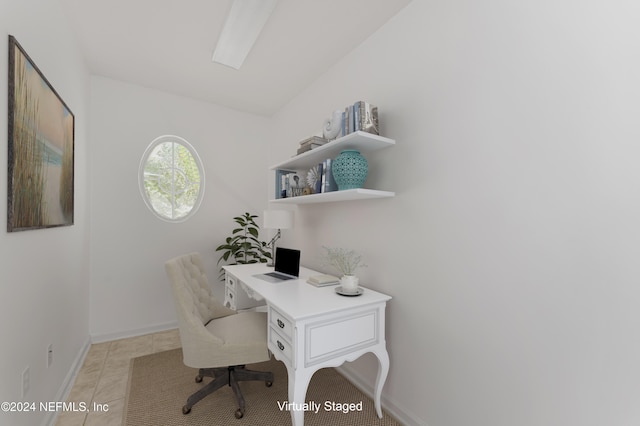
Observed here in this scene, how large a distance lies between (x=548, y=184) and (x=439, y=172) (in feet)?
1.69

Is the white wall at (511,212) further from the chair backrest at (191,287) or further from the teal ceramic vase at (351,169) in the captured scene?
the chair backrest at (191,287)

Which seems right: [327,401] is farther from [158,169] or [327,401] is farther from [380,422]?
[158,169]

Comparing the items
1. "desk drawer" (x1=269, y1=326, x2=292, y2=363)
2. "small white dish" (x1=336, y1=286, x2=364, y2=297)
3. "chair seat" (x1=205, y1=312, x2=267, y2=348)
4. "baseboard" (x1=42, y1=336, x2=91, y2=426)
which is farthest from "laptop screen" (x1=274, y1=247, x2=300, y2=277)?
"baseboard" (x1=42, y1=336, x2=91, y2=426)

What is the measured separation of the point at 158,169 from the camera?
3154 millimetres

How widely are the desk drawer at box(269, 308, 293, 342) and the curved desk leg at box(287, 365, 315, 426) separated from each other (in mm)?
169

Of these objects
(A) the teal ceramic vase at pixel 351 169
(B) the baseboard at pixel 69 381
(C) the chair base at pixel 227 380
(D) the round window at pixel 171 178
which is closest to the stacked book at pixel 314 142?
(A) the teal ceramic vase at pixel 351 169

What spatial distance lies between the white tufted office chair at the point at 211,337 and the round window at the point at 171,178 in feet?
4.66

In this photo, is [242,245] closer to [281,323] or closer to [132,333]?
[132,333]

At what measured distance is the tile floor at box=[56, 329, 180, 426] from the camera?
172 centimetres

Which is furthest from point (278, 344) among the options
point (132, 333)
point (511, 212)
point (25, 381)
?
point (132, 333)

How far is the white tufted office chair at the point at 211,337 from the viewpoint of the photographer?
1633mm

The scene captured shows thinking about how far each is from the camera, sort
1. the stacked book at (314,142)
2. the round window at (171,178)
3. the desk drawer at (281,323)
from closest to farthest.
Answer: the desk drawer at (281,323), the stacked book at (314,142), the round window at (171,178)

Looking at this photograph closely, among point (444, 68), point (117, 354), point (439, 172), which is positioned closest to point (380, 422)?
point (439, 172)

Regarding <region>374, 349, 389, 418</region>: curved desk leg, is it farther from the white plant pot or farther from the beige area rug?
the white plant pot
